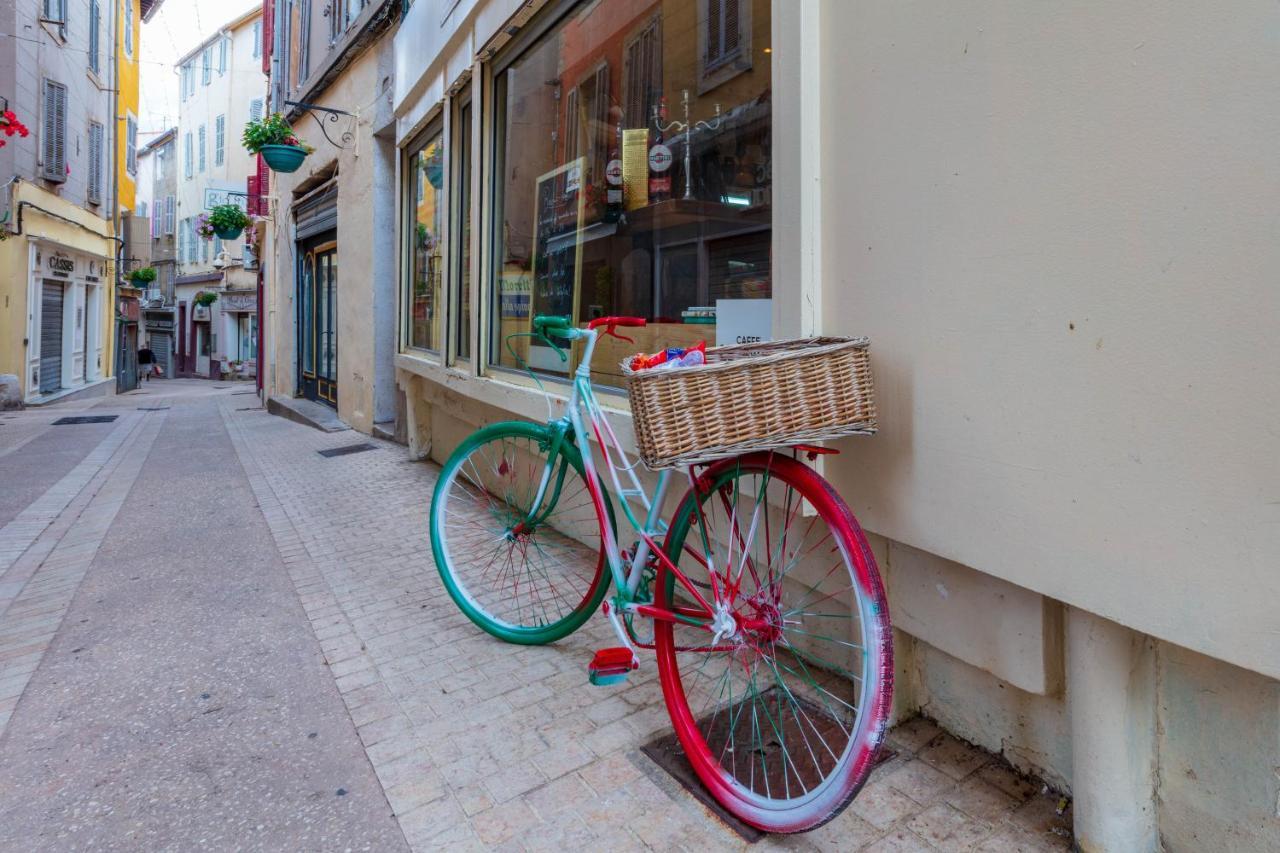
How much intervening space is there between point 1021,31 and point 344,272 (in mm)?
8918

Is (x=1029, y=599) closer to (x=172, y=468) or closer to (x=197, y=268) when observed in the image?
(x=172, y=468)

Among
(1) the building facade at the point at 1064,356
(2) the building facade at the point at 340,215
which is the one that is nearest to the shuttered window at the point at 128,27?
(2) the building facade at the point at 340,215

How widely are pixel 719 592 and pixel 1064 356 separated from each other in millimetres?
1011

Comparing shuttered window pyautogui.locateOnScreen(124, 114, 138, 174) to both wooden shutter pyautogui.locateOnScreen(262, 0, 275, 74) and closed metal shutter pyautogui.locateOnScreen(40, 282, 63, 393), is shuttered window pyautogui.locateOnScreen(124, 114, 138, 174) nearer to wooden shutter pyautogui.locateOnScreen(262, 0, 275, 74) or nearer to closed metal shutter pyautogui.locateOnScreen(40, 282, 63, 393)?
closed metal shutter pyautogui.locateOnScreen(40, 282, 63, 393)

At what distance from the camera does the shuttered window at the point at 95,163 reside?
58.7 ft

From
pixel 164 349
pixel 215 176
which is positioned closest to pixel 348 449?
pixel 215 176

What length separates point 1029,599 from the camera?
5.74 ft

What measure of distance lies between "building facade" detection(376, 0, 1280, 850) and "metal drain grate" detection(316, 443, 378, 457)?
5.88 m

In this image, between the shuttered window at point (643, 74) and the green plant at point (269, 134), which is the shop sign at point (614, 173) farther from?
the green plant at point (269, 134)

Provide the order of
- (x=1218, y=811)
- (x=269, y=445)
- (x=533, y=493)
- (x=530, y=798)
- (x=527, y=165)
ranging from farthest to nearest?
(x=269, y=445)
(x=527, y=165)
(x=533, y=493)
(x=530, y=798)
(x=1218, y=811)

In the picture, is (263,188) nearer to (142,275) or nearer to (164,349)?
(142,275)

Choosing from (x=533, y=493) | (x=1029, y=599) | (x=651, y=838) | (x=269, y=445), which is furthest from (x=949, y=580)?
(x=269, y=445)

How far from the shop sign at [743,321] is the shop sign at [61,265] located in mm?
18439

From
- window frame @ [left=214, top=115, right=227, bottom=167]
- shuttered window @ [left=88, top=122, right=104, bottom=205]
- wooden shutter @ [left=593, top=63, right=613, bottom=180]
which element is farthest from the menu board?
window frame @ [left=214, top=115, right=227, bottom=167]
